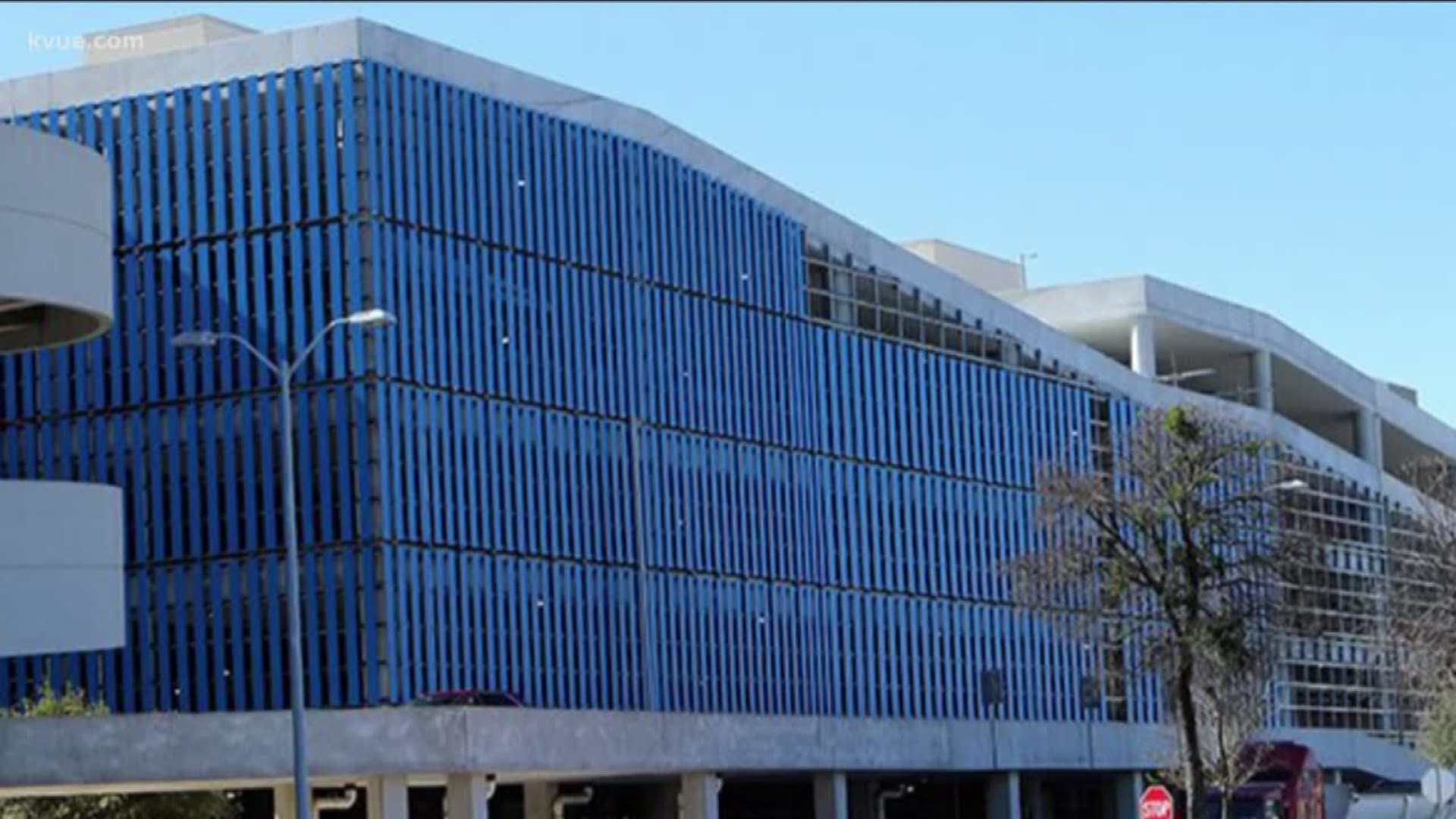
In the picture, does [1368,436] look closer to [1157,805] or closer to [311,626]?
[311,626]

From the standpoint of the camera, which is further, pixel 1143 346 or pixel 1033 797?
pixel 1143 346

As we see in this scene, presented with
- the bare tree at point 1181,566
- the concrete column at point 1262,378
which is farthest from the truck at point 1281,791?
the concrete column at point 1262,378

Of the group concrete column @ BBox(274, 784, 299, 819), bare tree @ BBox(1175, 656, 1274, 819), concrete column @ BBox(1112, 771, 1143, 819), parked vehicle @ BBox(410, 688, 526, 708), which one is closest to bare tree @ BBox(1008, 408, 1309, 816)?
bare tree @ BBox(1175, 656, 1274, 819)

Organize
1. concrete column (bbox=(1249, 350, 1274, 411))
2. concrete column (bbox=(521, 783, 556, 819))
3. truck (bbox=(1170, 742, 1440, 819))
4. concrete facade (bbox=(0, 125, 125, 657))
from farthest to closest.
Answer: concrete column (bbox=(1249, 350, 1274, 411)) < truck (bbox=(1170, 742, 1440, 819)) < concrete column (bbox=(521, 783, 556, 819)) < concrete facade (bbox=(0, 125, 125, 657))

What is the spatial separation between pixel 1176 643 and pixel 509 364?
24685mm

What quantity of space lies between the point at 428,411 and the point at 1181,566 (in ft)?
76.6

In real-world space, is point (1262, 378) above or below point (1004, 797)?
above

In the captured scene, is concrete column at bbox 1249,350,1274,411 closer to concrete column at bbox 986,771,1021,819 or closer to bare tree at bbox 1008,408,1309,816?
concrete column at bbox 986,771,1021,819

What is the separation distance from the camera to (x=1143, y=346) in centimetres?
11025

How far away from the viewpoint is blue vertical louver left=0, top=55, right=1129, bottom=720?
3059 inches

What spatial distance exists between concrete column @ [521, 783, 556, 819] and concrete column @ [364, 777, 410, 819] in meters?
12.6

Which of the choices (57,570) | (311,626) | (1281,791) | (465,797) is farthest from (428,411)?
(57,570)

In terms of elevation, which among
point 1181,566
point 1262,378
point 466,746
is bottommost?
point 466,746

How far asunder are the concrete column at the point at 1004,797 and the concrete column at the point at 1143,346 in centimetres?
2282
